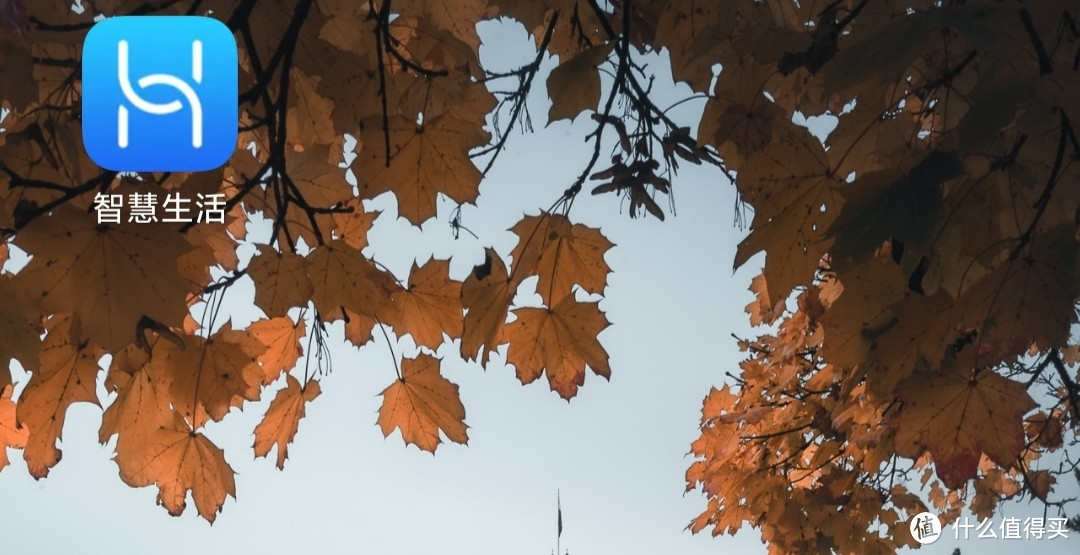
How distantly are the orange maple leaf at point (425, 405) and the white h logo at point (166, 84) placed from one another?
0.61 metres

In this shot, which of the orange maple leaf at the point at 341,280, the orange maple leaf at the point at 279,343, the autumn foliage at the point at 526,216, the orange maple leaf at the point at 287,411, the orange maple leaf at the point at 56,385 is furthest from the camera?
the orange maple leaf at the point at 279,343

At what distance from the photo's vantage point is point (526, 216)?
1.64 m

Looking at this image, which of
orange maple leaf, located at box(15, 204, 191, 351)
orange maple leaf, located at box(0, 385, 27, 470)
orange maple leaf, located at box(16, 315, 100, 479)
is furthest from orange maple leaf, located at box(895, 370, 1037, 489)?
orange maple leaf, located at box(0, 385, 27, 470)

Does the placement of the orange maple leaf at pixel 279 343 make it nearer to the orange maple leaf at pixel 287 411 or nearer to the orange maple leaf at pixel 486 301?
the orange maple leaf at pixel 287 411

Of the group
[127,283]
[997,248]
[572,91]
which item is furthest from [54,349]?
[997,248]

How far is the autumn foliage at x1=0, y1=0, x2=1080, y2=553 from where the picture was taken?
109 cm

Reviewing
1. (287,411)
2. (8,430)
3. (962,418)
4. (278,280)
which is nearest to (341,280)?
(278,280)

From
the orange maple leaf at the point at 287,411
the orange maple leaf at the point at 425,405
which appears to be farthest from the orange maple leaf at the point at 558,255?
the orange maple leaf at the point at 287,411

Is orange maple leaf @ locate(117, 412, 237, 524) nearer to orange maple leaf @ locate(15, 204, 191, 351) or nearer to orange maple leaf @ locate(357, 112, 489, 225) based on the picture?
orange maple leaf @ locate(15, 204, 191, 351)

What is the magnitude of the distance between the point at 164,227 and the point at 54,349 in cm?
41

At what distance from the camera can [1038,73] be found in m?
1.05

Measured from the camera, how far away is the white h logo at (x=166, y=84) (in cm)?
144

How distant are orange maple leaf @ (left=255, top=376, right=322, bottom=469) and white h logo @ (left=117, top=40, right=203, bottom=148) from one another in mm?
559

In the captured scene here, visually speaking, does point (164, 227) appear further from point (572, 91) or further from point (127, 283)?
point (572, 91)
